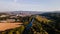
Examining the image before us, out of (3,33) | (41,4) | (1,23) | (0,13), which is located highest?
(41,4)

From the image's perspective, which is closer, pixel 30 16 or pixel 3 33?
pixel 3 33

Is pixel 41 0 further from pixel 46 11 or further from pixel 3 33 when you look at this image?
pixel 3 33

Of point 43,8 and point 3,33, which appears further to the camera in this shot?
point 43,8

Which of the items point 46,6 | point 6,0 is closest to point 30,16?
point 46,6

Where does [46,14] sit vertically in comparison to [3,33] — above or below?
above

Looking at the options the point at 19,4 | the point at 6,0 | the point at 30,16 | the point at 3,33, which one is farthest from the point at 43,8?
the point at 3,33

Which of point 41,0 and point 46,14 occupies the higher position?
point 41,0

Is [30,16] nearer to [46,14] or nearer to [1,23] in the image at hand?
[46,14]

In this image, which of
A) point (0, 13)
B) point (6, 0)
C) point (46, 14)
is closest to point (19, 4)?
point (6, 0)
